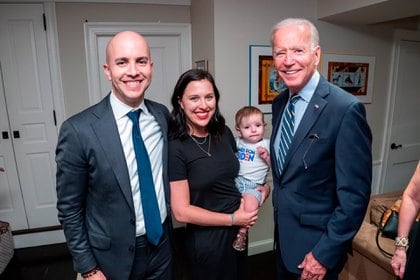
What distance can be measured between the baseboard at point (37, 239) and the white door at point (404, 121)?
382cm

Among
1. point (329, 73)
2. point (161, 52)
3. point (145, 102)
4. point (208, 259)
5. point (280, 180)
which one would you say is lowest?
point (208, 259)

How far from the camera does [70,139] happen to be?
112cm

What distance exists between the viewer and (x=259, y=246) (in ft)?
9.46

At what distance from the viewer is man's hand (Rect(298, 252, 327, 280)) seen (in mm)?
1147

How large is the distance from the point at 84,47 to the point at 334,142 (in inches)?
102

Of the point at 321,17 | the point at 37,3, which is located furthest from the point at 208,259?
the point at 37,3

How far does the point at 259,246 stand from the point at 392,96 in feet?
7.38

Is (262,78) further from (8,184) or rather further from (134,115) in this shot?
(8,184)

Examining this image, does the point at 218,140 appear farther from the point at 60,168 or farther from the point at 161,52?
the point at 161,52

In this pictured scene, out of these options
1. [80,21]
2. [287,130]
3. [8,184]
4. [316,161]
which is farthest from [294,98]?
[8,184]

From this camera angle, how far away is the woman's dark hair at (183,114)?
139cm

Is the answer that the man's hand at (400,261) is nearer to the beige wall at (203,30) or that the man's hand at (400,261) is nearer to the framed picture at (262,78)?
the framed picture at (262,78)

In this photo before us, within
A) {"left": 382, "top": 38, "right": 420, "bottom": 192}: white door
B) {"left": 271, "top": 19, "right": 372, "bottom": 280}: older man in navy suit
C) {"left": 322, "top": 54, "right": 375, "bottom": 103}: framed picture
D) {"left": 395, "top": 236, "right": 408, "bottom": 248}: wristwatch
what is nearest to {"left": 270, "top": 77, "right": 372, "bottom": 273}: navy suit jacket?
{"left": 271, "top": 19, "right": 372, "bottom": 280}: older man in navy suit

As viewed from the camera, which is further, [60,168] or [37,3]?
[37,3]
